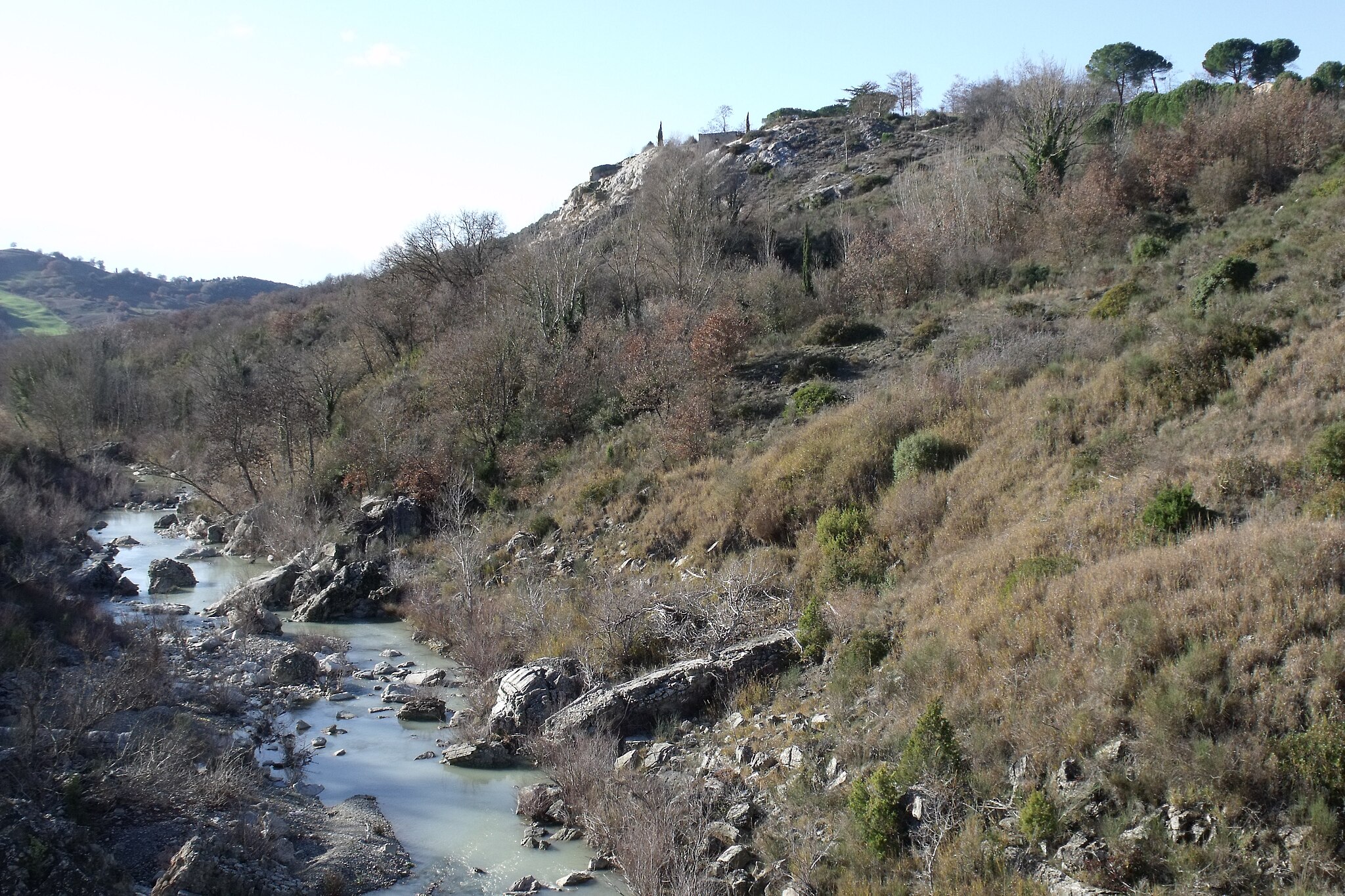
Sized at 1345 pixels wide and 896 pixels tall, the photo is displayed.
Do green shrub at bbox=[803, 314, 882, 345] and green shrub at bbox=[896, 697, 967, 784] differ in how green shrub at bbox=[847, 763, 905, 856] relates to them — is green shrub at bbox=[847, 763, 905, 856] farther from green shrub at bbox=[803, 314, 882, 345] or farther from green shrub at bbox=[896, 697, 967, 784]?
green shrub at bbox=[803, 314, 882, 345]

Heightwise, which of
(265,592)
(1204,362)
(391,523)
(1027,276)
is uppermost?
(1027,276)

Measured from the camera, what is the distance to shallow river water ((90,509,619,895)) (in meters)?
11.2

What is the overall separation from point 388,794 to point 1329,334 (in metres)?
18.4

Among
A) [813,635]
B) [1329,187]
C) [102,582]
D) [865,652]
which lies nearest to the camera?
[865,652]

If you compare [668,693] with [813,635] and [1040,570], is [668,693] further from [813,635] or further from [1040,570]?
[1040,570]

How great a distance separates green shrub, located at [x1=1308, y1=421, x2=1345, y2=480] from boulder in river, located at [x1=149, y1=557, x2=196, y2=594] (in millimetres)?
27944

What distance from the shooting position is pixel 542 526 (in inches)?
A: 1025

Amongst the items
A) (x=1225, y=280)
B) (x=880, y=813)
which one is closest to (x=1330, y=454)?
(x=880, y=813)

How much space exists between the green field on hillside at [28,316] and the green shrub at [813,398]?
96.2 meters

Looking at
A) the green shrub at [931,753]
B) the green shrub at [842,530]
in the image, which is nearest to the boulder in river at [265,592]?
the green shrub at [842,530]

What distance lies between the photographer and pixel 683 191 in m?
42.0

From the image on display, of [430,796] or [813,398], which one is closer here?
[430,796]

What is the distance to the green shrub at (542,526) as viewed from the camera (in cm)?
2595

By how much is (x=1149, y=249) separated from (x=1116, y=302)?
604 centimetres
